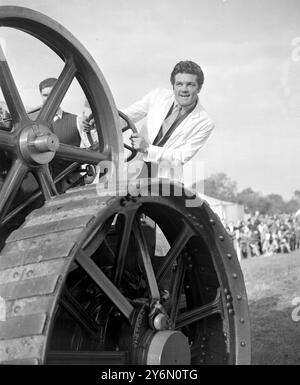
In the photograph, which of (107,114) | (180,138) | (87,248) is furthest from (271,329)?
(87,248)

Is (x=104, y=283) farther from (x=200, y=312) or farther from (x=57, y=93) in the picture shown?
(x=57, y=93)

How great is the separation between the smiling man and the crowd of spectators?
12.9 metres

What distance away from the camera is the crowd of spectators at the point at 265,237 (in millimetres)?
17984

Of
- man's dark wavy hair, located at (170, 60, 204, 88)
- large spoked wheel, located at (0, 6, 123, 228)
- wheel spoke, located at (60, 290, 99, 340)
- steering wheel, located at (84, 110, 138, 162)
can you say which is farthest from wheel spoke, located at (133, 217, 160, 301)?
man's dark wavy hair, located at (170, 60, 204, 88)

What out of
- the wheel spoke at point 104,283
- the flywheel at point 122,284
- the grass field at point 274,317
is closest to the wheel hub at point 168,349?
the flywheel at point 122,284

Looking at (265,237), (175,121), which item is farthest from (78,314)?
(265,237)

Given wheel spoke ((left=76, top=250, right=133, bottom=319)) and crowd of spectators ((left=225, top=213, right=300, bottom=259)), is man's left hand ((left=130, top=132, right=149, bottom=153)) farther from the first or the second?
crowd of spectators ((left=225, top=213, right=300, bottom=259))

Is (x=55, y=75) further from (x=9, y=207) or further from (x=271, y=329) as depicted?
(x=271, y=329)

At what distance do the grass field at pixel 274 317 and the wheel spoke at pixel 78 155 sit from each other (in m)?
2.33

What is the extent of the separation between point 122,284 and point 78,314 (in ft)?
1.23

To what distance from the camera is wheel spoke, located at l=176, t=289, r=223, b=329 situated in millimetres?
3078

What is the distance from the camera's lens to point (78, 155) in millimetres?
3201
